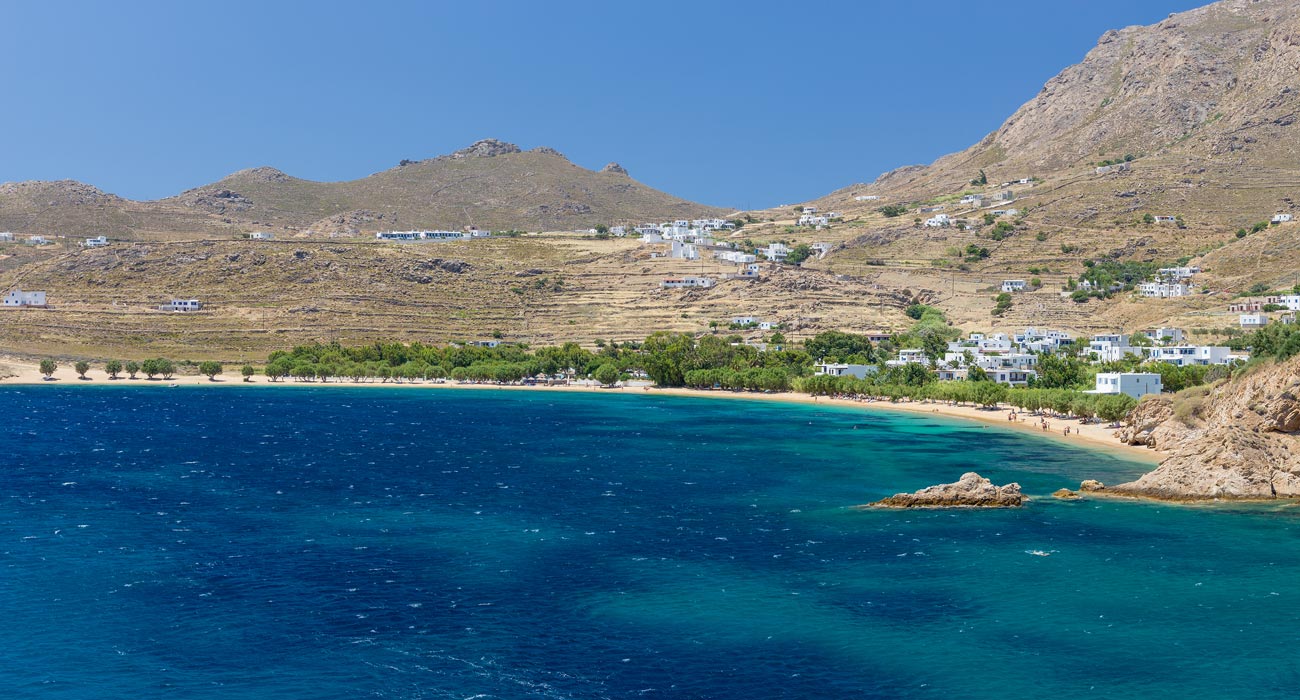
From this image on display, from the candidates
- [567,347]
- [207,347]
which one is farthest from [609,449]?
[207,347]

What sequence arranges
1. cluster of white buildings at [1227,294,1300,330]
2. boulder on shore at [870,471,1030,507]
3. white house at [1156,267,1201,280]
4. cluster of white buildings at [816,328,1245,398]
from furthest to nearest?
white house at [1156,267,1201,280] < cluster of white buildings at [1227,294,1300,330] < cluster of white buildings at [816,328,1245,398] < boulder on shore at [870,471,1030,507]

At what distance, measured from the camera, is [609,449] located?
3482 inches

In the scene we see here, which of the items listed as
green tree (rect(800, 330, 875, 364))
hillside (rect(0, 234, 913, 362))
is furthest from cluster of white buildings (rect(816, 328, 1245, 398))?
hillside (rect(0, 234, 913, 362))

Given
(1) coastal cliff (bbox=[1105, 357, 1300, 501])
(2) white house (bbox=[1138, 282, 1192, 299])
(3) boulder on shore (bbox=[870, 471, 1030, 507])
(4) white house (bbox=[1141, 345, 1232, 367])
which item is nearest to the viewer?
(3) boulder on shore (bbox=[870, 471, 1030, 507])

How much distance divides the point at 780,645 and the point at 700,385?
116627 millimetres

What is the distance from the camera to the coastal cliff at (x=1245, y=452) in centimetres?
6131

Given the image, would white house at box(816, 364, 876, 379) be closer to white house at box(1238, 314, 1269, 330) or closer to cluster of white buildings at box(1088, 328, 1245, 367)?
cluster of white buildings at box(1088, 328, 1245, 367)

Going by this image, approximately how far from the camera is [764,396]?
142875 millimetres

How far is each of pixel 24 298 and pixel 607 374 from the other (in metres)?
103

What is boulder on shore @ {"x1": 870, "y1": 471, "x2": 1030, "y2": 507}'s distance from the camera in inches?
2351

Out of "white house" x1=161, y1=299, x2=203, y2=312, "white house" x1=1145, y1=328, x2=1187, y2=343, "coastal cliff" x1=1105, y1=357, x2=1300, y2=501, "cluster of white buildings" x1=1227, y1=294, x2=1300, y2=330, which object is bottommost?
"coastal cliff" x1=1105, y1=357, x2=1300, y2=501

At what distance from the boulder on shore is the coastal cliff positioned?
7425 millimetres

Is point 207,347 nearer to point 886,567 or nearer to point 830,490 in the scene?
point 830,490

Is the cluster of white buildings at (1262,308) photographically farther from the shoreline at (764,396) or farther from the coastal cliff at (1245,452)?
the coastal cliff at (1245,452)
